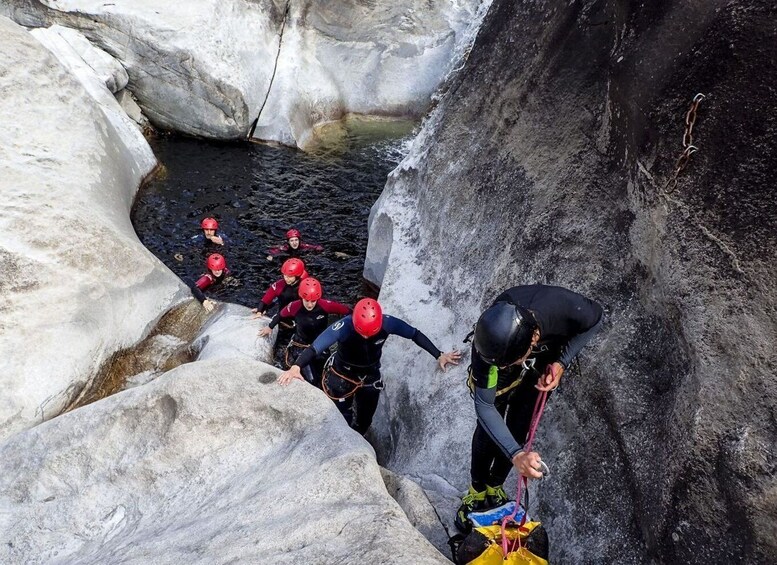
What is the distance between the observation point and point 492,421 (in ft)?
14.3

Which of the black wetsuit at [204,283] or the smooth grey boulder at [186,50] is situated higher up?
the smooth grey boulder at [186,50]

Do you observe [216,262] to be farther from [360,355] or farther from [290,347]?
[360,355]

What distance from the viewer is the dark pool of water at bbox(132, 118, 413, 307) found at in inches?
504

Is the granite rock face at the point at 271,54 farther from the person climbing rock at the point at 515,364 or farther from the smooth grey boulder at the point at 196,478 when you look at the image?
the person climbing rock at the point at 515,364

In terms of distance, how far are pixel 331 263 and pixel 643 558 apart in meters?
9.49

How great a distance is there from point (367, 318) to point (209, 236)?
7.01m

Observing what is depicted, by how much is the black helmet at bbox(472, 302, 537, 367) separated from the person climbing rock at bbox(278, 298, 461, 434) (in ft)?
9.33

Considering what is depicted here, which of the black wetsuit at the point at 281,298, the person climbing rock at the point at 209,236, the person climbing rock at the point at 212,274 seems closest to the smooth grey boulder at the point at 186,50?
the person climbing rock at the point at 209,236

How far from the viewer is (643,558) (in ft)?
14.4

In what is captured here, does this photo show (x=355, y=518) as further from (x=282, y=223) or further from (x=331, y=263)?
(x=282, y=223)

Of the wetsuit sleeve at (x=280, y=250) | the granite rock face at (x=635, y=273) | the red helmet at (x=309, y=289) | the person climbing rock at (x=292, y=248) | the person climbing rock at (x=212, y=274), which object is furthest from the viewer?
the wetsuit sleeve at (x=280, y=250)

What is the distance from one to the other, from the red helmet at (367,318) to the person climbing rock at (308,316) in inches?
82.7

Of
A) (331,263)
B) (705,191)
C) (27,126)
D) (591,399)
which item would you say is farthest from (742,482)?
(27,126)

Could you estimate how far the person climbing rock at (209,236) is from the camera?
12.9 metres
